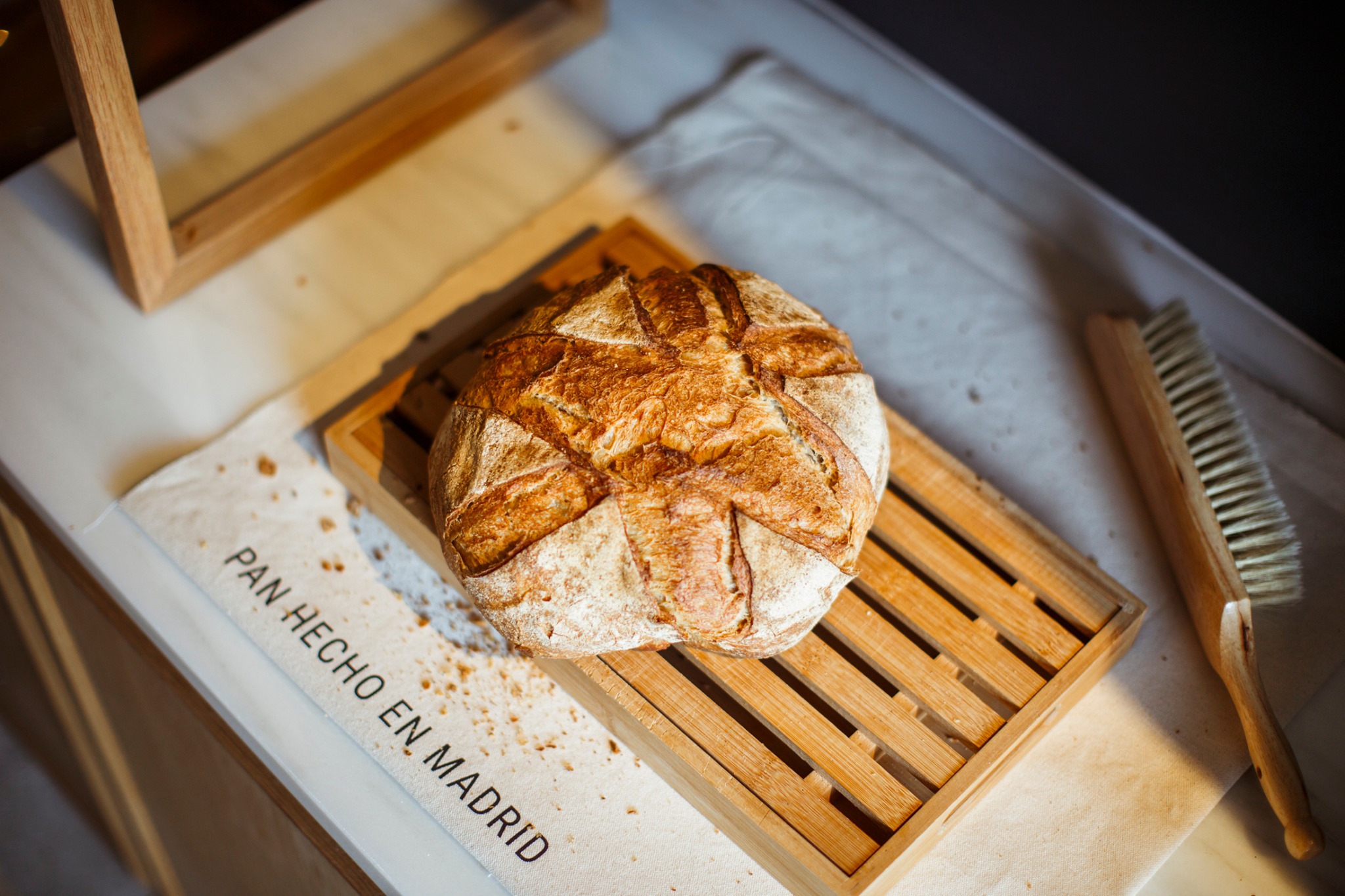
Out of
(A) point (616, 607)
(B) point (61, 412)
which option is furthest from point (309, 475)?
(A) point (616, 607)

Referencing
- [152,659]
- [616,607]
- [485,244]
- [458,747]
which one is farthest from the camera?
[485,244]

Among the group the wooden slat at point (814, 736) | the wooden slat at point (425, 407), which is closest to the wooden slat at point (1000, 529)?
the wooden slat at point (814, 736)

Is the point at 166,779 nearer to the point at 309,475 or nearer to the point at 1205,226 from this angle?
the point at 309,475

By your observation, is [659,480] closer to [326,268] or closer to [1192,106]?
[326,268]

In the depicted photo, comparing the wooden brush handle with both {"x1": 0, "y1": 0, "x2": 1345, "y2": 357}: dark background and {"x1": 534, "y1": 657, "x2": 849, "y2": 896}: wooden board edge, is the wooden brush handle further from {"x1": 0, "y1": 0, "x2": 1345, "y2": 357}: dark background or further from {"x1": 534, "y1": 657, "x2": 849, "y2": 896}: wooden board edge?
{"x1": 0, "y1": 0, "x2": 1345, "y2": 357}: dark background

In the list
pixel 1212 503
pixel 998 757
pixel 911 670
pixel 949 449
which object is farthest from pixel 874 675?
pixel 1212 503

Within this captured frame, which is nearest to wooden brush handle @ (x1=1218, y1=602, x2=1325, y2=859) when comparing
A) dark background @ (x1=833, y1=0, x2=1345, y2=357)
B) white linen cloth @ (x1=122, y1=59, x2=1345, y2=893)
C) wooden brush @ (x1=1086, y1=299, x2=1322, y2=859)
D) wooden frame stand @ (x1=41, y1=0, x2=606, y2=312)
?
wooden brush @ (x1=1086, y1=299, x2=1322, y2=859)
